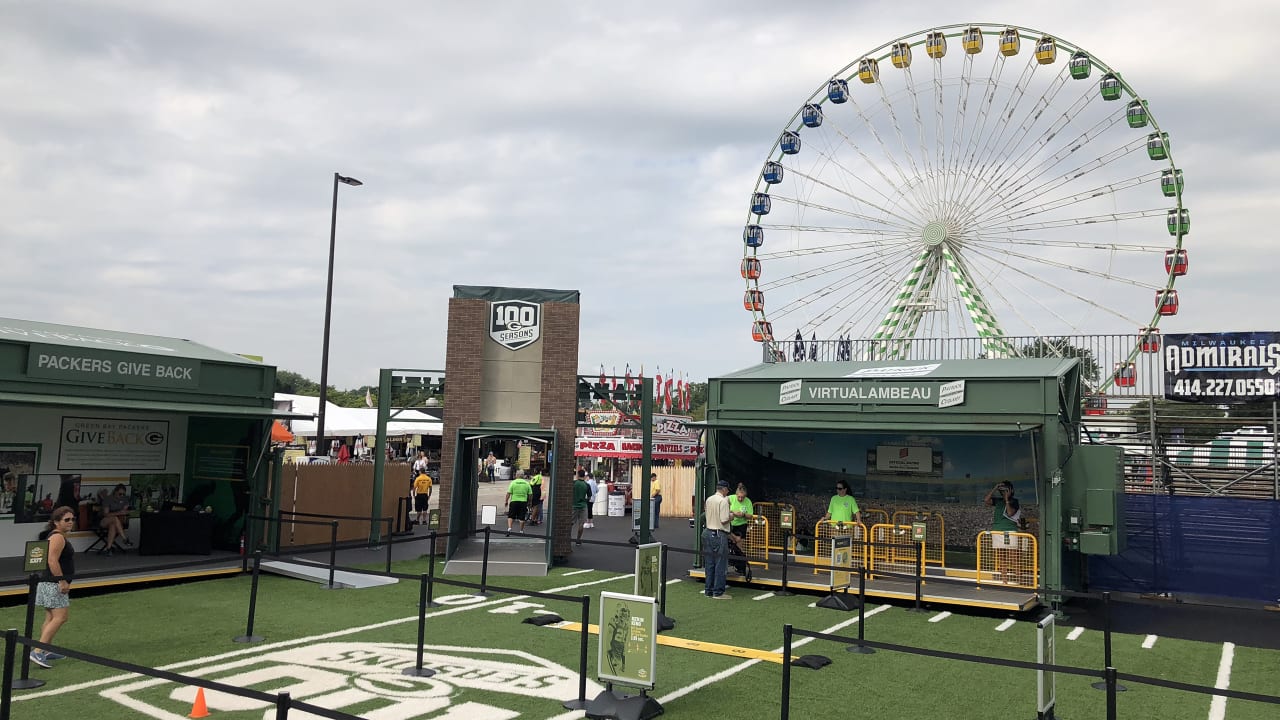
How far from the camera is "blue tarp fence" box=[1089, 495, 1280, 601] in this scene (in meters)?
15.1

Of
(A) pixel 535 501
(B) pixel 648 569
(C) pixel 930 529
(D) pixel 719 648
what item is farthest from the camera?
(A) pixel 535 501

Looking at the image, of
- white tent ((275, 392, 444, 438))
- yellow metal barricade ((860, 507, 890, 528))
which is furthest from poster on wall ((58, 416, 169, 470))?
white tent ((275, 392, 444, 438))

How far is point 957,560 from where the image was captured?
1808 cm

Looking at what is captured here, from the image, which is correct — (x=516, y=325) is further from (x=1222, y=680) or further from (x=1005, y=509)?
(x=1222, y=680)

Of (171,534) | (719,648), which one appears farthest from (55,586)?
(719,648)

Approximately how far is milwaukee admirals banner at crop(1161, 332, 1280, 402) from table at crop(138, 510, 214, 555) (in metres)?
19.5

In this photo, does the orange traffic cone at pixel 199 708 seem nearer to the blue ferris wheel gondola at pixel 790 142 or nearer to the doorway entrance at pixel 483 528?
the doorway entrance at pixel 483 528

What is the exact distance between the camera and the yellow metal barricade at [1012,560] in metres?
14.8

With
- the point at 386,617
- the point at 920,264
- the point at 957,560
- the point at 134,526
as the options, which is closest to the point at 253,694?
the point at 386,617

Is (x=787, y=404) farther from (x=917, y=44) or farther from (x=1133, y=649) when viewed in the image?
(x=917, y=44)

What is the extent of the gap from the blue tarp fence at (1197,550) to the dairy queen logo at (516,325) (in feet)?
38.2

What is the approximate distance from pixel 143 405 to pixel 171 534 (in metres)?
3.01

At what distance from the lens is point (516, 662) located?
10.4 metres

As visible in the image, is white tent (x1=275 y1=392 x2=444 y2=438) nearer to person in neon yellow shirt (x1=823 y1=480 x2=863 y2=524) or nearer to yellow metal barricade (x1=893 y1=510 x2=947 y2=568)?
yellow metal barricade (x1=893 y1=510 x2=947 y2=568)
